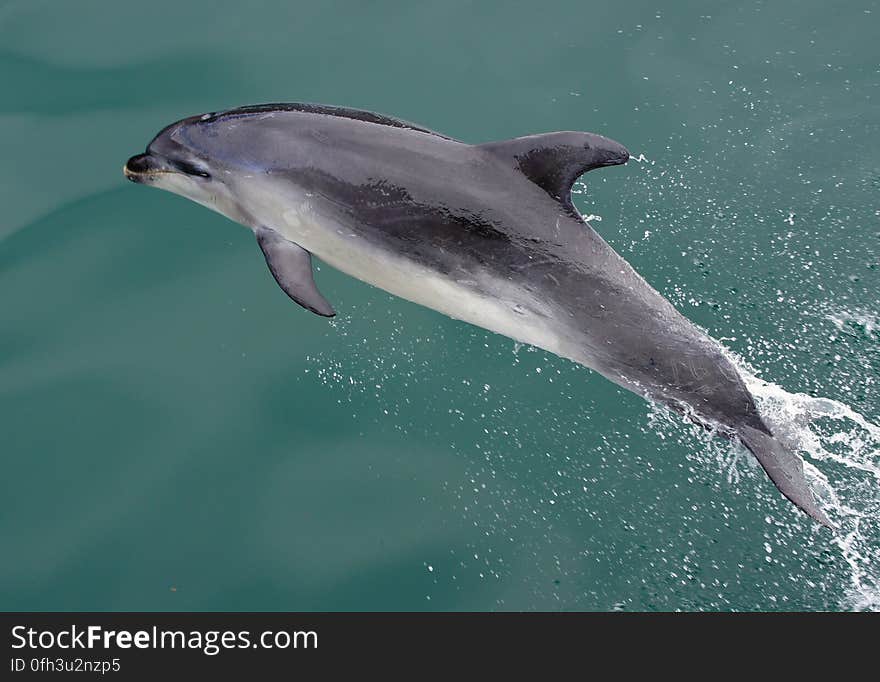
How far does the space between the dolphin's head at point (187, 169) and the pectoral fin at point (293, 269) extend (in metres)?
0.37

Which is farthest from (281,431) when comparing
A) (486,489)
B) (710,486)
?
(710,486)

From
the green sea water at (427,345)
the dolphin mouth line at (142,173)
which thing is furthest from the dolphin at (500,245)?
the dolphin mouth line at (142,173)

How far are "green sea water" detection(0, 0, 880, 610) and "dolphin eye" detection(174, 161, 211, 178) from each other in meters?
1.06

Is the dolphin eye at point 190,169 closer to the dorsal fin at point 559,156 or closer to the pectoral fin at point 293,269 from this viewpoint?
the pectoral fin at point 293,269

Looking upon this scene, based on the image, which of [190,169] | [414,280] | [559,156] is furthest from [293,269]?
[559,156]

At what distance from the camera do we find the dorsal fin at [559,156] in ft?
22.8

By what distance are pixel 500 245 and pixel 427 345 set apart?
1564 mm

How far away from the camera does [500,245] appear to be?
23.5 ft

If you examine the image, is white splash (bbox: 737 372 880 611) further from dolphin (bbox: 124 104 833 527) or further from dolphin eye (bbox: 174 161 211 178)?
dolphin eye (bbox: 174 161 211 178)

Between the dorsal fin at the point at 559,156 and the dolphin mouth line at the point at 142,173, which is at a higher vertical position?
the dolphin mouth line at the point at 142,173

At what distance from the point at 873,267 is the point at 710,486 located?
245 centimetres

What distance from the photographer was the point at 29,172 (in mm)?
9648

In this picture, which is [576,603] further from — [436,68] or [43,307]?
[436,68]

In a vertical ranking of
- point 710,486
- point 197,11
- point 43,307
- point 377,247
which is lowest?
point 710,486
